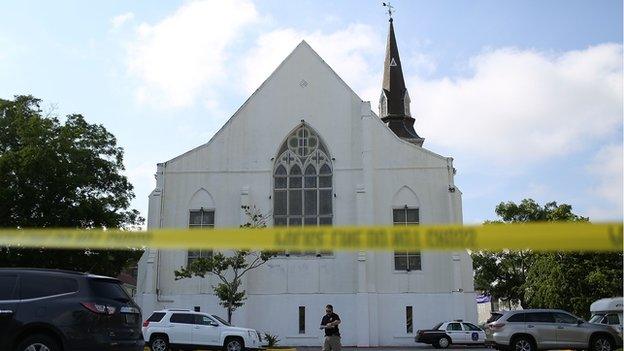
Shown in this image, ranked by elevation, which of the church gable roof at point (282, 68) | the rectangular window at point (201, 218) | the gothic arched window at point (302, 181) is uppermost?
the church gable roof at point (282, 68)

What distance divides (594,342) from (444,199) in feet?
41.3

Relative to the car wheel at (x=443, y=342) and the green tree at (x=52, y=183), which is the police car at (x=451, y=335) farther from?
the green tree at (x=52, y=183)

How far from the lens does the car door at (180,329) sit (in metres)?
18.5

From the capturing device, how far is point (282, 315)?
27438 mm

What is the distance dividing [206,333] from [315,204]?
462 inches

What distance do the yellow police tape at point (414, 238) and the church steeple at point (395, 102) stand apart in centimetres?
3218

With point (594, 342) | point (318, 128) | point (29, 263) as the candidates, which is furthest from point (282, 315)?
point (594, 342)

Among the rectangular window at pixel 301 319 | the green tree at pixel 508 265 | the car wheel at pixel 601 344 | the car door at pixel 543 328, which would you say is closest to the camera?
the car wheel at pixel 601 344

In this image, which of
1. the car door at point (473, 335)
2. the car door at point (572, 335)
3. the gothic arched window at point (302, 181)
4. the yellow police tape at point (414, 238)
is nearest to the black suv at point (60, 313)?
the yellow police tape at point (414, 238)

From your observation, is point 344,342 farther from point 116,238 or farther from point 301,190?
point 116,238

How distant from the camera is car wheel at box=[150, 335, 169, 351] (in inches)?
731

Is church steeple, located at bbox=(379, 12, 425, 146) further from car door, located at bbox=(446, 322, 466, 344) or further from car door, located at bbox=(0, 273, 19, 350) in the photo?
car door, located at bbox=(0, 273, 19, 350)

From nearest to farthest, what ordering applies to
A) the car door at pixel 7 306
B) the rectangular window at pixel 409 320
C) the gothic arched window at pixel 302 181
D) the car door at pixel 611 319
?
the car door at pixel 7 306 < the car door at pixel 611 319 < the rectangular window at pixel 409 320 < the gothic arched window at pixel 302 181

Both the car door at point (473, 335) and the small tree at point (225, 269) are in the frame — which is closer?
the small tree at point (225, 269)
